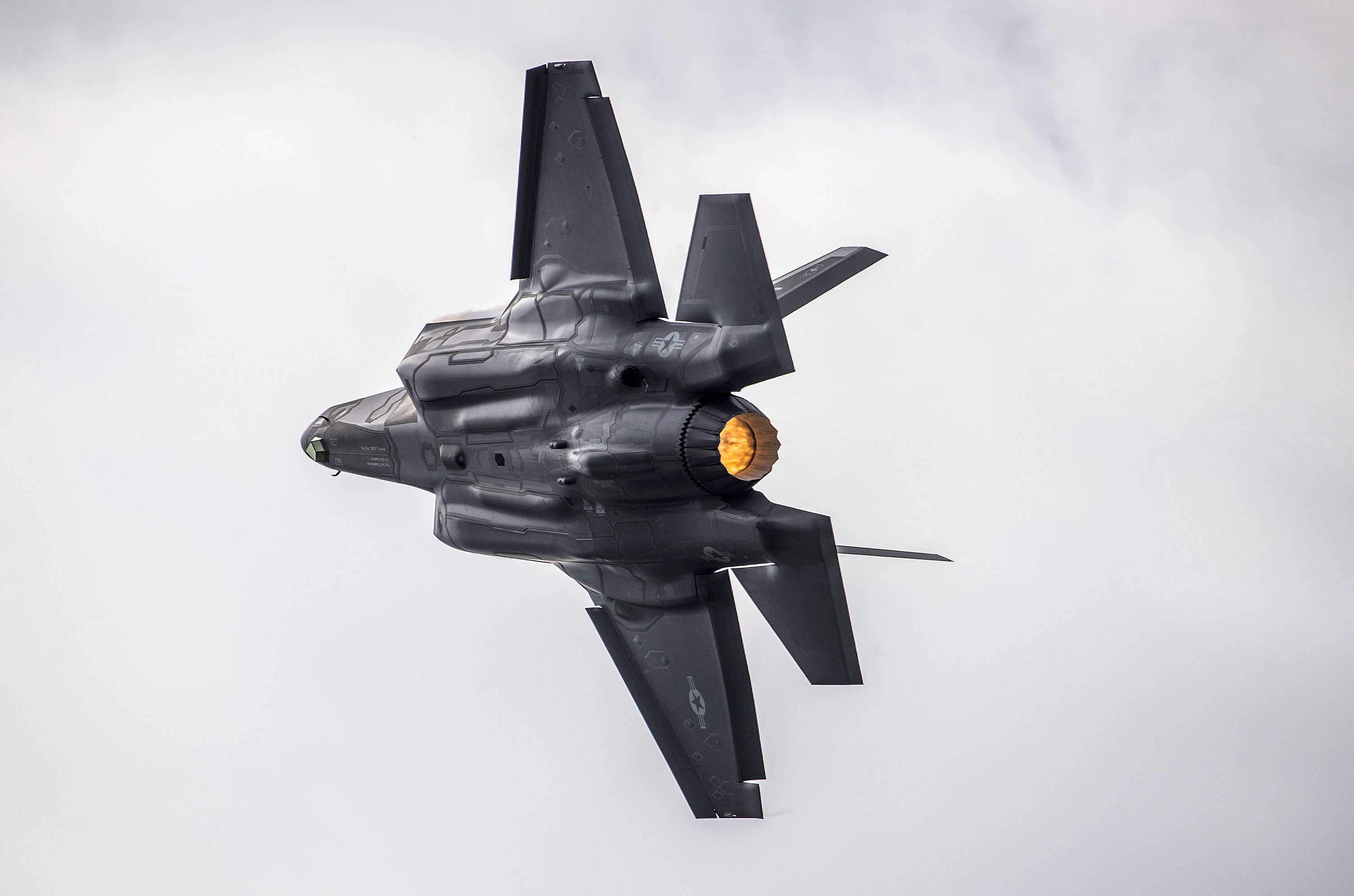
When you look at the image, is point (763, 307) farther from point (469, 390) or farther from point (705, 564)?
point (469, 390)

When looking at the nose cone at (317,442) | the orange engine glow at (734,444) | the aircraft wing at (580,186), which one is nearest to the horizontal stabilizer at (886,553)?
the orange engine glow at (734,444)

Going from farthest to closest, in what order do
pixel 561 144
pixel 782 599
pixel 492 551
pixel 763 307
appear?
pixel 492 551 → pixel 561 144 → pixel 782 599 → pixel 763 307

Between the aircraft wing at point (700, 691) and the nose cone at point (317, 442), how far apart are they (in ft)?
7.44

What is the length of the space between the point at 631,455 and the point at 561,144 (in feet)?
6.04

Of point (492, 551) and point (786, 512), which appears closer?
point (786, 512)

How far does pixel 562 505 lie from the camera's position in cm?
697

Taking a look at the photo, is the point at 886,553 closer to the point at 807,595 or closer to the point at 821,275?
the point at 807,595

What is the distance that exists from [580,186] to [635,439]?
154 centimetres

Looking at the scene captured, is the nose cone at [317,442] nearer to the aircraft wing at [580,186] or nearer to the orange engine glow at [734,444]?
the aircraft wing at [580,186]

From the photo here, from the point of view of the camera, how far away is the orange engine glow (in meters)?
6.18

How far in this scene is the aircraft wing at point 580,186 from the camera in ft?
22.2

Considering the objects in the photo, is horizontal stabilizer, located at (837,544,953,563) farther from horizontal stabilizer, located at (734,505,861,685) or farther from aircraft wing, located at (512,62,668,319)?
aircraft wing, located at (512,62,668,319)

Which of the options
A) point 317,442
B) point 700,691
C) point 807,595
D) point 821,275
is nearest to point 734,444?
point 807,595

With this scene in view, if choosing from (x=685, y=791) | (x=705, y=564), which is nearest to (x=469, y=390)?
(x=705, y=564)
